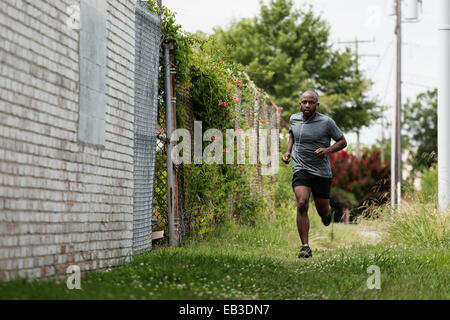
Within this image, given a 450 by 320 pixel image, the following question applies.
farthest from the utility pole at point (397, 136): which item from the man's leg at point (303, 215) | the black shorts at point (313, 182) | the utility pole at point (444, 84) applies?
the man's leg at point (303, 215)

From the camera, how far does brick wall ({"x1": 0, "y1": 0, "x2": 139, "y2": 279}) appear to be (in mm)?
4387

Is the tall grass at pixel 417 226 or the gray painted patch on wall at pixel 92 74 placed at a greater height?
the gray painted patch on wall at pixel 92 74

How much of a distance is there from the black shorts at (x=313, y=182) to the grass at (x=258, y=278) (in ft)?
2.73

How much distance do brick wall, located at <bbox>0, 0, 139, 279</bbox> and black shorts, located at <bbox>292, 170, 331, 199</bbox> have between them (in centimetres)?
270

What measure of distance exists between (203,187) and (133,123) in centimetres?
235

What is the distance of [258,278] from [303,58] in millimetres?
28174

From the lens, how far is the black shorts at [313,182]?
27.7 feet

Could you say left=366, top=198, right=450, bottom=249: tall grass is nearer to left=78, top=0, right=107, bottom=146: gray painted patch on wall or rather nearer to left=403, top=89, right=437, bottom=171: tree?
left=78, top=0, right=107, bottom=146: gray painted patch on wall

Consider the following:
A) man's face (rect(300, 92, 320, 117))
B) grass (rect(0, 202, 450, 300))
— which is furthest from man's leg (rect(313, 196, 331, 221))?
man's face (rect(300, 92, 320, 117))

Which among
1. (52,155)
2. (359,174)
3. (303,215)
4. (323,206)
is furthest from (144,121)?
(359,174)

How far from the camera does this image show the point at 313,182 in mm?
8492

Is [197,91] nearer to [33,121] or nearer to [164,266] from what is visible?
[164,266]

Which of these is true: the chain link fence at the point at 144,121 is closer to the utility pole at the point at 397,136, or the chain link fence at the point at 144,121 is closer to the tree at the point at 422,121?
the utility pole at the point at 397,136

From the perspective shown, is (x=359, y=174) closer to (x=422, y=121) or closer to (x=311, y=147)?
(x=311, y=147)
